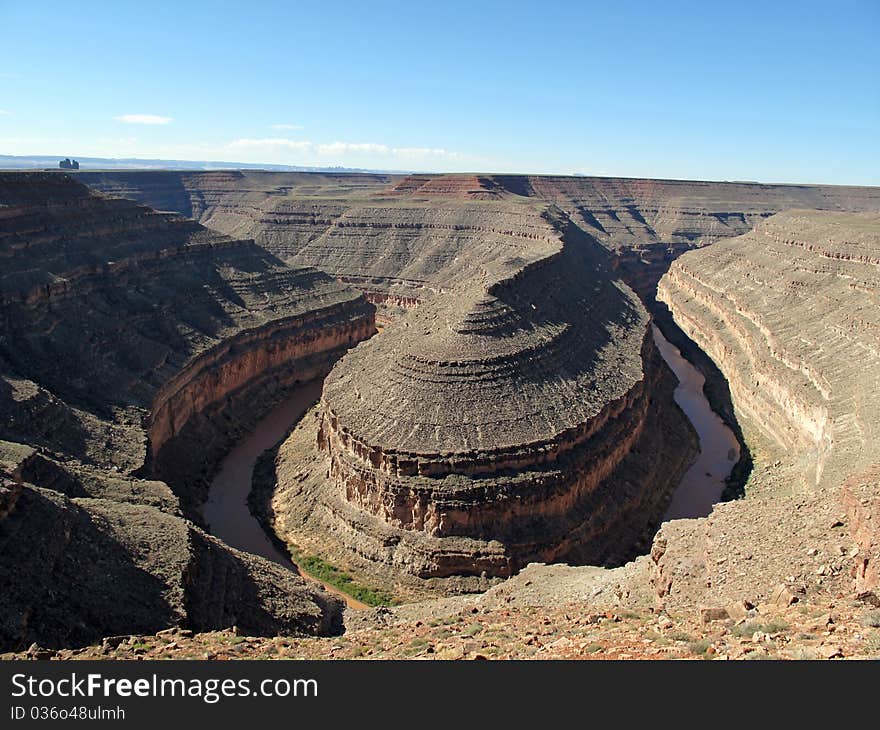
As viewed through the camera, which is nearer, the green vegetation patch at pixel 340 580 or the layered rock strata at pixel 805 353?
the layered rock strata at pixel 805 353

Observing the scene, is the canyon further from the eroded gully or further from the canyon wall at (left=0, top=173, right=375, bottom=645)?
→ the eroded gully

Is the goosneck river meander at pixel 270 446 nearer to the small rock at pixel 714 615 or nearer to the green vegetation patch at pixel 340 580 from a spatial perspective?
the green vegetation patch at pixel 340 580

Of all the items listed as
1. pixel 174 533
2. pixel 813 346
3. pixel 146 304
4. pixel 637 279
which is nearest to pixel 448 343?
pixel 174 533

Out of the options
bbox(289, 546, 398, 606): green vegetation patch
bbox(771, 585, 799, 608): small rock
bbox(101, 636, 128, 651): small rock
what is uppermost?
bbox(771, 585, 799, 608): small rock

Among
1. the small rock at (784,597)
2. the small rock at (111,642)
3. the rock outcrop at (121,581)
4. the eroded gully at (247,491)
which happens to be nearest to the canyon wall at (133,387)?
the rock outcrop at (121,581)

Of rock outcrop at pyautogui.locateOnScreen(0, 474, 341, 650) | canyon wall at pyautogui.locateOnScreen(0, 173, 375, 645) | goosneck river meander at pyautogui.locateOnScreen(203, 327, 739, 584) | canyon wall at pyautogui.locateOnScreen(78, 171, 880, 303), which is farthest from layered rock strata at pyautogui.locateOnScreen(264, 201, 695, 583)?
canyon wall at pyautogui.locateOnScreen(78, 171, 880, 303)

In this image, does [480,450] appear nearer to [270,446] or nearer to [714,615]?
[714,615]

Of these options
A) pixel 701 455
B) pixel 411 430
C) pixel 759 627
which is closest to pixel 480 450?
pixel 411 430
